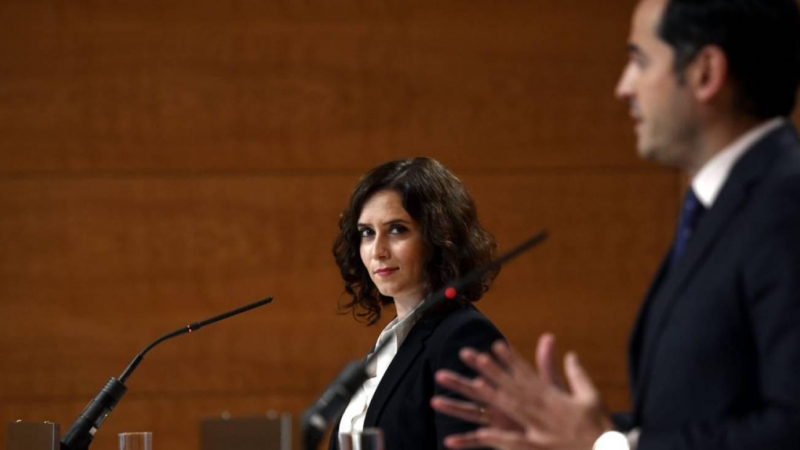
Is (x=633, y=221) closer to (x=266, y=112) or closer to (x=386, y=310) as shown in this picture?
(x=386, y=310)

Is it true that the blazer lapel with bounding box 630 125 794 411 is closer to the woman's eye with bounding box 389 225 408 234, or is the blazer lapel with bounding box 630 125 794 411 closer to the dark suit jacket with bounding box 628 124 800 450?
the dark suit jacket with bounding box 628 124 800 450

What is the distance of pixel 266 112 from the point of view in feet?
16.6

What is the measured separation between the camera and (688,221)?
1725 millimetres

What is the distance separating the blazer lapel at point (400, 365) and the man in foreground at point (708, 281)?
3.97 ft

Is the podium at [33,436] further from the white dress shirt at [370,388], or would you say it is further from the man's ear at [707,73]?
the man's ear at [707,73]

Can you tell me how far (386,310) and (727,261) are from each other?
341cm

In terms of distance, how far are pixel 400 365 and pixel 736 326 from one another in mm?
1448

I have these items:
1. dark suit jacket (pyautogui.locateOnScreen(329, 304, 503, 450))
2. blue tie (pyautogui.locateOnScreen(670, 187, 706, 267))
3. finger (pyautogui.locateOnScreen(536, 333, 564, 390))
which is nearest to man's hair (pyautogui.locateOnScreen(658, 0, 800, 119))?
blue tie (pyautogui.locateOnScreen(670, 187, 706, 267))

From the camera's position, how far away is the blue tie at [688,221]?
1.71 metres

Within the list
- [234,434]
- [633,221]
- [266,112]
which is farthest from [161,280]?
[234,434]

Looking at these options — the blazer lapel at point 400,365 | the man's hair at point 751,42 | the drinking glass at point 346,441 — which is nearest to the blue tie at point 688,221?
the man's hair at point 751,42

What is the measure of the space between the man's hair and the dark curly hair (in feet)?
4.67

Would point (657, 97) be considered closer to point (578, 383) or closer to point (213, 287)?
point (578, 383)

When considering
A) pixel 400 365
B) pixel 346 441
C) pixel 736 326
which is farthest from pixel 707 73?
pixel 400 365
